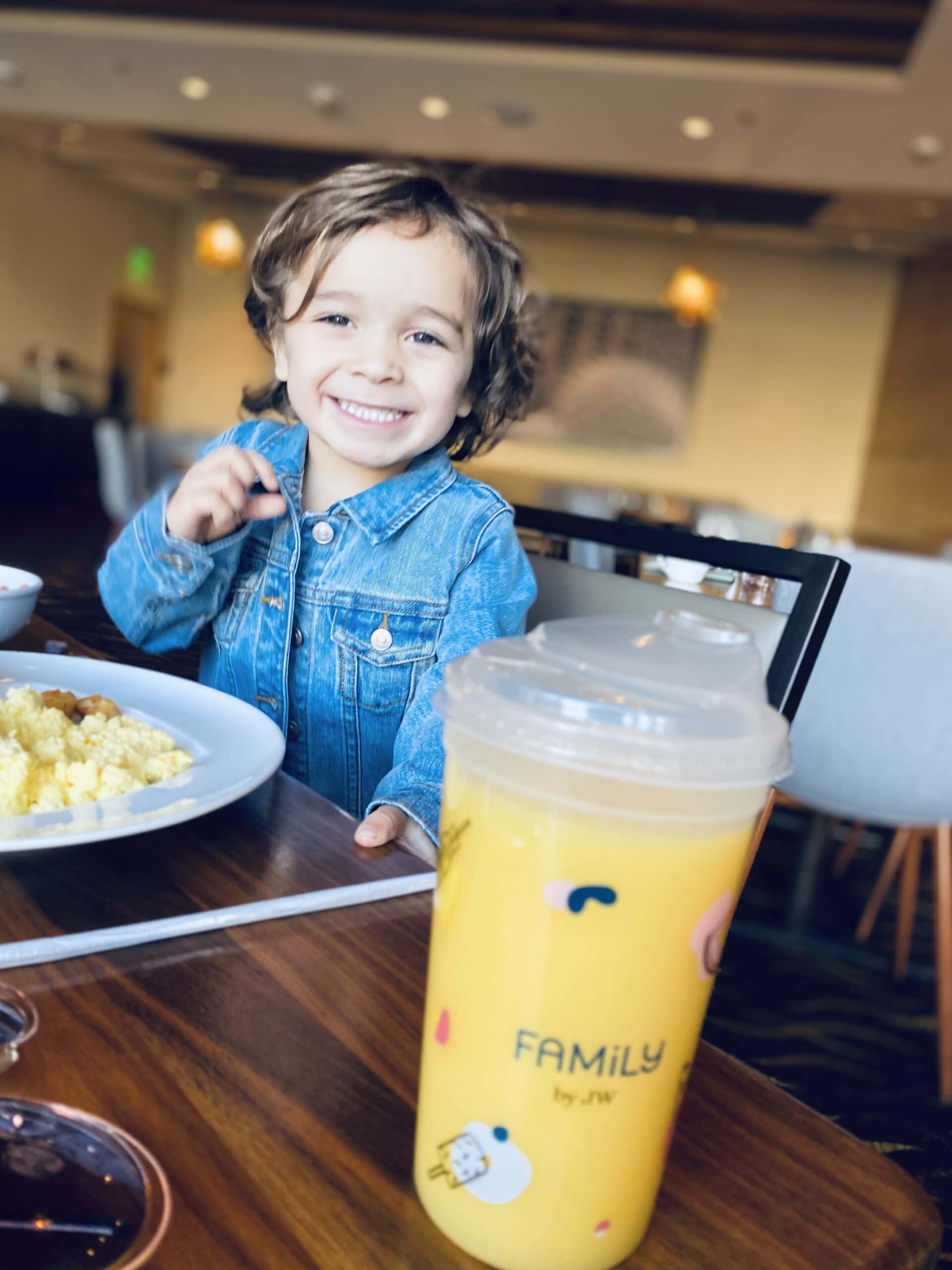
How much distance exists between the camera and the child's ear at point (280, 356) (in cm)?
107

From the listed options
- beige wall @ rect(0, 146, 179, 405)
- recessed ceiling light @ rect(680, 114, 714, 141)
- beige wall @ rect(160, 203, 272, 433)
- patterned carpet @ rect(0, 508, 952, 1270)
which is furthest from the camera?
beige wall @ rect(160, 203, 272, 433)

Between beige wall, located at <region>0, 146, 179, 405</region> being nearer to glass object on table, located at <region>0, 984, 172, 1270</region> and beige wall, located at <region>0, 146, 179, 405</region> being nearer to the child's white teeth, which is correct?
the child's white teeth

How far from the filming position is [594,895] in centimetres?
28

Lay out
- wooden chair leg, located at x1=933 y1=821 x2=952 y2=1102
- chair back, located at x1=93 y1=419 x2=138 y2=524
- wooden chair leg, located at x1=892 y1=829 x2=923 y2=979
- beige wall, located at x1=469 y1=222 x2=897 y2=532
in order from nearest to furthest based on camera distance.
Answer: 1. wooden chair leg, located at x1=933 y1=821 x2=952 y2=1102
2. wooden chair leg, located at x1=892 y1=829 x2=923 y2=979
3. chair back, located at x1=93 y1=419 x2=138 y2=524
4. beige wall, located at x1=469 y1=222 x2=897 y2=532

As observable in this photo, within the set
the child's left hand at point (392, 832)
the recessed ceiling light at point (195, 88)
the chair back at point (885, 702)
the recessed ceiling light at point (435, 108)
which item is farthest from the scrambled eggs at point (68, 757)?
the recessed ceiling light at point (195, 88)

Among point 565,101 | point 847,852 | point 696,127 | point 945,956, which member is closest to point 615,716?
point 945,956

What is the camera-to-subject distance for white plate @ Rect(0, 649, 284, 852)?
0.48 meters

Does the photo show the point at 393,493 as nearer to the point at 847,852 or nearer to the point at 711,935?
the point at 711,935

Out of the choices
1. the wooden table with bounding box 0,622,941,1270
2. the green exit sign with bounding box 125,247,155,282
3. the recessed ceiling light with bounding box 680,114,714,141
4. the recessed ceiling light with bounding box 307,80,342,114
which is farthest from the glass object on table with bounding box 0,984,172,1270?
the green exit sign with bounding box 125,247,155,282

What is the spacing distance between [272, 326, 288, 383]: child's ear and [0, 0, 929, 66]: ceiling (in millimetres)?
4224

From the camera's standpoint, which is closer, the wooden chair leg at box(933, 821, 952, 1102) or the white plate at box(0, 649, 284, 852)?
the white plate at box(0, 649, 284, 852)

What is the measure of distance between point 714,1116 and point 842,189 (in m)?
6.70

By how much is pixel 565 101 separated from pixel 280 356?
4993mm

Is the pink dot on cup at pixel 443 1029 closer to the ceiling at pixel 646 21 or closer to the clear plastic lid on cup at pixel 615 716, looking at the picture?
the clear plastic lid on cup at pixel 615 716
